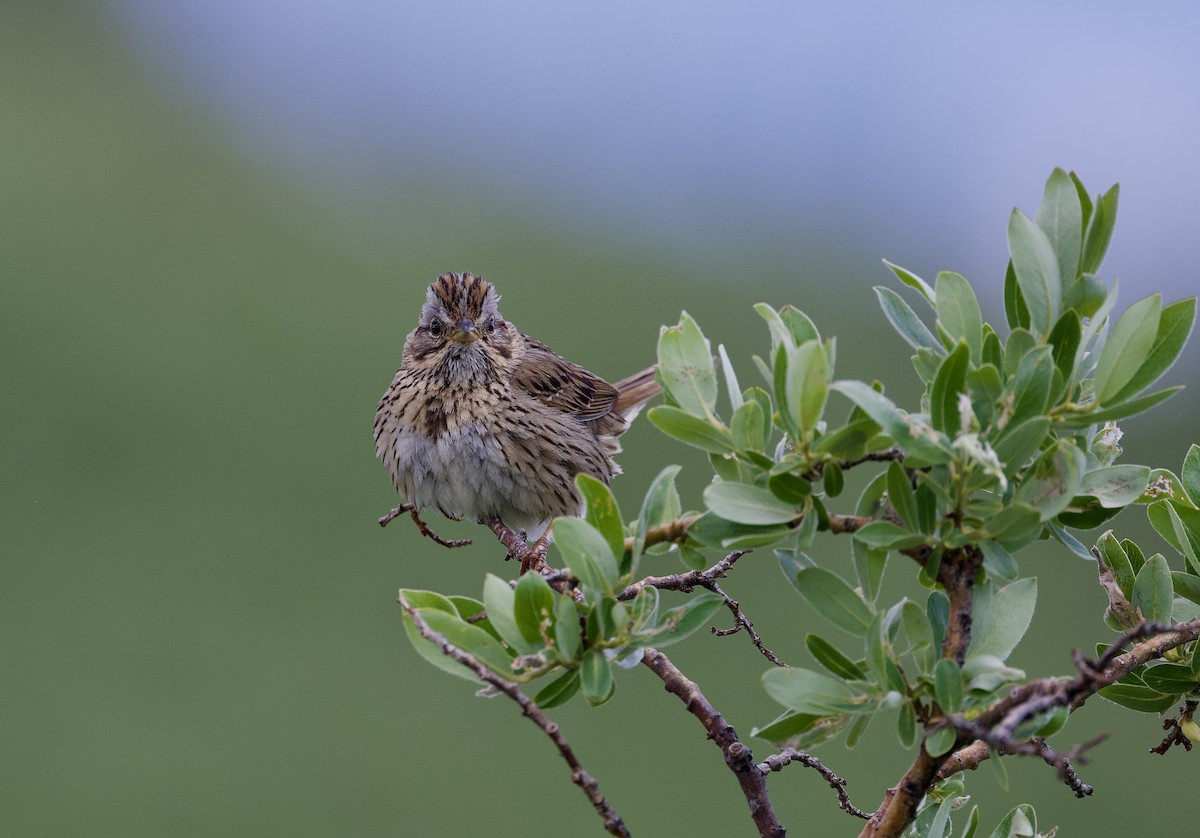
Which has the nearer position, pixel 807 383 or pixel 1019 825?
pixel 807 383

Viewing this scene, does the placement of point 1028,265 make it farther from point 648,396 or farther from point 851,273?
point 851,273

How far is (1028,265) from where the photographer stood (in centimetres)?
151

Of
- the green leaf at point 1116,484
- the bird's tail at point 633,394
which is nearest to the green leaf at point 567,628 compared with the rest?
the green leaf at point 1116,484

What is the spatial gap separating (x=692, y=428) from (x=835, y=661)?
328 mm

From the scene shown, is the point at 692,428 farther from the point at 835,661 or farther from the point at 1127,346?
the point at 1127,346

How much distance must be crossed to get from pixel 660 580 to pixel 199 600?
10.7 m

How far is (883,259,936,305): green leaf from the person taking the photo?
165 cm

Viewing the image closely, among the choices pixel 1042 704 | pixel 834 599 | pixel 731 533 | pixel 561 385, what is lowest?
pixel 1042 704

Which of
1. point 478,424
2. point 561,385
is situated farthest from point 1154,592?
point 561,385

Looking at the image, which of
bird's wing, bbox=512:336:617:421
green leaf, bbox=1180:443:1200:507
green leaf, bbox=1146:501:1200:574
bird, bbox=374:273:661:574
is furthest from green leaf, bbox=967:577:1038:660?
bird's wing, bbox=512:336:617:421

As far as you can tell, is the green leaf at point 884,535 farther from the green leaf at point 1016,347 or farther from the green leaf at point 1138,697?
the green leaf at point 1138,697

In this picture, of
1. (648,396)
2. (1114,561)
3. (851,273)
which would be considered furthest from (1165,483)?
(851,273)

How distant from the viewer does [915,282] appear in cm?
171

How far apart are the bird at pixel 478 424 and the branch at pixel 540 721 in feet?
10.2
